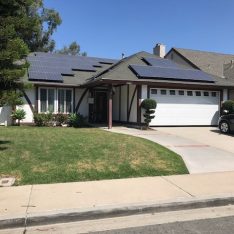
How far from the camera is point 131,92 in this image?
70.2 feet

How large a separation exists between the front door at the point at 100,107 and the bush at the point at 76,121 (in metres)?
2.92

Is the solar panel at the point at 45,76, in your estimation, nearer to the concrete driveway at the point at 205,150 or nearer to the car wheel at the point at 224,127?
the concrete driveway at the point at 205,150

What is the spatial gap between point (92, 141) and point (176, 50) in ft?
74.1

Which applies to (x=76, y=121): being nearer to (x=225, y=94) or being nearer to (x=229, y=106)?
(x=229, y=106)

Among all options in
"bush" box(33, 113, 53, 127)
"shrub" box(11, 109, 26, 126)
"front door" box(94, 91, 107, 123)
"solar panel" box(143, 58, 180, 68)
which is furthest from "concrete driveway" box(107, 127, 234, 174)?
"shrub" box(11, 109, 26, 126)

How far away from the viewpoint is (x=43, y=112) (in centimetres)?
2147

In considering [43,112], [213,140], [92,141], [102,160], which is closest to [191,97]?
[213,140]

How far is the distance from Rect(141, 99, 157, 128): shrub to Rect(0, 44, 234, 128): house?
53 centimetres

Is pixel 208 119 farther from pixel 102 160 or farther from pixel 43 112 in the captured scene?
pixel 102 160

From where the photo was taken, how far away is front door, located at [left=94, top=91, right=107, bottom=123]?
79.3ft

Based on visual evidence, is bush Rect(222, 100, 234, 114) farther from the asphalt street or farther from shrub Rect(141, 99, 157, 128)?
the asphalt street

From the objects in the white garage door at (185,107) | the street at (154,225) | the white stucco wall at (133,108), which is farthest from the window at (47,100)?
the street at (154,225)

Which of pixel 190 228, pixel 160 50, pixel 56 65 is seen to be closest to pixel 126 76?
pixel 56 65

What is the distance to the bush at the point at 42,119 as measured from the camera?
20562 mm
